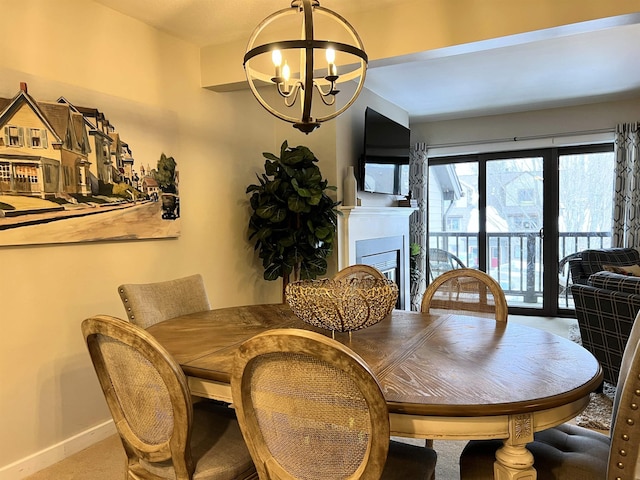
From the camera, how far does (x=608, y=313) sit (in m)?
2.93

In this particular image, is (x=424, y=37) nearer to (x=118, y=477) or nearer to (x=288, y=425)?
(x=288, y=425)

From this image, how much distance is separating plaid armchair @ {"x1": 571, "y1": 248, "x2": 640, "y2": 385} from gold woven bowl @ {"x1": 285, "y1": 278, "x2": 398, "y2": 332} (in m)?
1.92

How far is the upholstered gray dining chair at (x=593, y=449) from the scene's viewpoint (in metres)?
1.14

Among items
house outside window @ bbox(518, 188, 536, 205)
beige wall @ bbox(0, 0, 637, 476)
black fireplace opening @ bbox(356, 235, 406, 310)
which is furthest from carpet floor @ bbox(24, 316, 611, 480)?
house outside window @ bbox(518, 188, 536, 205)

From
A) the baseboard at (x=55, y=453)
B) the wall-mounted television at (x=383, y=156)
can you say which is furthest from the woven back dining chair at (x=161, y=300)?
the wall-mounted television at (x=383, y=156)

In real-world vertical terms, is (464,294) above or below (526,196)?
below

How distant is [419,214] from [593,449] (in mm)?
4664

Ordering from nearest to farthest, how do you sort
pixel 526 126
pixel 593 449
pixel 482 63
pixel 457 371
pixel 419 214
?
pixel 457 371 → pixel 593 449 → pixel 482 63 → pixel 526 126 → pixel 419 214

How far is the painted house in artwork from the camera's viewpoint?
7.17 ft

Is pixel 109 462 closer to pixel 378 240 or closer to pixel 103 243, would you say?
pixel 103 243

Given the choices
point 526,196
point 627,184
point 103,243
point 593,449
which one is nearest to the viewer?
point 593,449

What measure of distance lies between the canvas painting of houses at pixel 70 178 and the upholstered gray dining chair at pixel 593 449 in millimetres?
2157

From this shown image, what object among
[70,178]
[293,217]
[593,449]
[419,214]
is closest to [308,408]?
[593,449]

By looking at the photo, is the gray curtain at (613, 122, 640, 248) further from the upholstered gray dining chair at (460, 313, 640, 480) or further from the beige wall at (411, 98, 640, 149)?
the upholstered gray dining chair at (460, 313, 640, 480)
